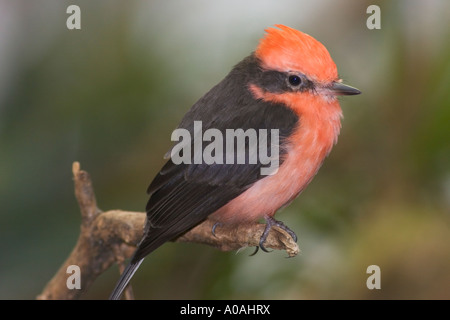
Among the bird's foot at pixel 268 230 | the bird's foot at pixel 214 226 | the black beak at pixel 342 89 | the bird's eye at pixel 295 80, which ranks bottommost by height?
the bird's foot at pixel 214 226

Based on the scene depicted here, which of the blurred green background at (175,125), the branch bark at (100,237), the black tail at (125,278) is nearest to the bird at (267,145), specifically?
the black tail at (125,278)

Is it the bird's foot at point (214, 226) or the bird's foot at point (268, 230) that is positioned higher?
the bird's foot at point (268, 230)

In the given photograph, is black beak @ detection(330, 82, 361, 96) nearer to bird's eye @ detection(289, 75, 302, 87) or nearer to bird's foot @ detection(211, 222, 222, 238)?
bird's eye @ detection(289, 75, 302, 87)

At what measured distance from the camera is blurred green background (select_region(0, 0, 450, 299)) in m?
2.70

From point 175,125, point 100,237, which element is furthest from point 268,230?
point 175,125

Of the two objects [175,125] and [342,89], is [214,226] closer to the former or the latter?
[342,89]

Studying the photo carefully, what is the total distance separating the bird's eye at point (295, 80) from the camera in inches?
89.4

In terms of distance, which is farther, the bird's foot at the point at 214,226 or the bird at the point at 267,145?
the bird's foot at the point at 214,226

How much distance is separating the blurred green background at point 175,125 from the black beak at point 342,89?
628mm

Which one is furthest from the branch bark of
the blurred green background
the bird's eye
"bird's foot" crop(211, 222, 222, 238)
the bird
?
the bird's eye

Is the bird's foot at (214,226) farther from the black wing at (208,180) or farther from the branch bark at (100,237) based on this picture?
the black wing at (208,180)

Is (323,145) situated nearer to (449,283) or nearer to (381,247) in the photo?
(381,247)

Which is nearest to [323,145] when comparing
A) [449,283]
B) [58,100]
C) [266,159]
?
[266,159]

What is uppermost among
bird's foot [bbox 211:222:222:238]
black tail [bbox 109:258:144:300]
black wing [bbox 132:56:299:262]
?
black wing [bbox 132:56:299:262]
